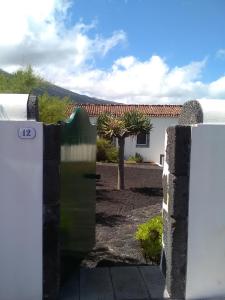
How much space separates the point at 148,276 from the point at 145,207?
4.94 m

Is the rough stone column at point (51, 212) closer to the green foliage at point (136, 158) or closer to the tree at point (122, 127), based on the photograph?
the tree at point (122, 127)

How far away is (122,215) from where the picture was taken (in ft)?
27.2

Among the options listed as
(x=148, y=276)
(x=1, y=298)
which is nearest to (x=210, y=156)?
(x=148, y=276)

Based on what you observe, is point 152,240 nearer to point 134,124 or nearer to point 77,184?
point 77,184

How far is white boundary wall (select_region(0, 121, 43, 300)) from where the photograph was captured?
3.62m

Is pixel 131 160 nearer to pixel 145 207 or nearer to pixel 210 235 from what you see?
pixel 145 207

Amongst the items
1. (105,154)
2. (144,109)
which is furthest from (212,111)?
(144,109)

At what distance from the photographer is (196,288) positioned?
3943 mm

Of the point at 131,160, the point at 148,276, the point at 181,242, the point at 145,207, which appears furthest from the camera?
the point at 131,160

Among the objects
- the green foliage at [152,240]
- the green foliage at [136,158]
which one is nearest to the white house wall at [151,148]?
the green foliage at [136,158]

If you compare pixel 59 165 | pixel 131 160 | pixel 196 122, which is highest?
pixel 196 122

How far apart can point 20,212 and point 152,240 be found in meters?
2.12

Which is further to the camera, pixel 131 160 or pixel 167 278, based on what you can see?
pixel 131 160

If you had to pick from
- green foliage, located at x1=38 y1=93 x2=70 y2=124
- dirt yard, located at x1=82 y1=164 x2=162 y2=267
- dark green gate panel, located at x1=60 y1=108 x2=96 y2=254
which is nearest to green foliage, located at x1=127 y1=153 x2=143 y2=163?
dirt yard, located at x1=82 y1=164 x2=162 y2=267
